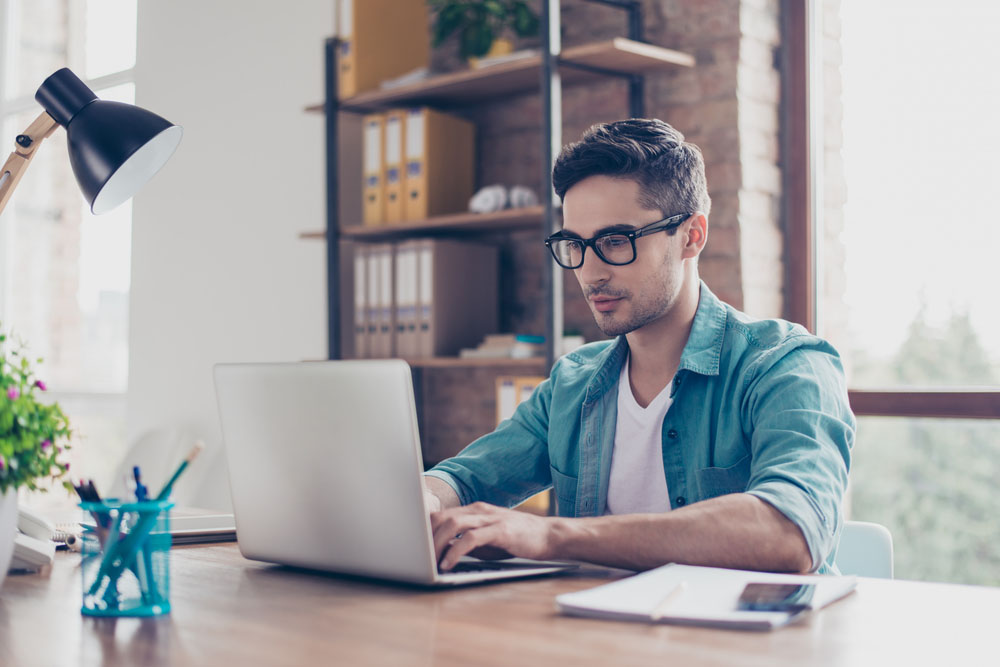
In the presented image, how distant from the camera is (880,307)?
290 cm

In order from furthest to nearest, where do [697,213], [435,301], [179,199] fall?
[179,199]
[435,301]
[697,213]

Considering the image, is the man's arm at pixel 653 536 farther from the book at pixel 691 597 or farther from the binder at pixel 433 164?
the binder at pixel 433 164

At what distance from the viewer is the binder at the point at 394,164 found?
3307 mm

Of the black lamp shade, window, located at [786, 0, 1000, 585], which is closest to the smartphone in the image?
the black lamp shade

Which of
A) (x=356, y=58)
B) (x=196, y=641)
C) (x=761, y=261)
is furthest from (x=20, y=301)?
(x=196, y=641)

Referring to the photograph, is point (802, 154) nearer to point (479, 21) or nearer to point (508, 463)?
point (479, 21)

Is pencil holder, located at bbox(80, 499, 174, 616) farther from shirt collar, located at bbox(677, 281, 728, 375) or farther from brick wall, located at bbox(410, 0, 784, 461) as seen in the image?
brick wall, located at bbox(410, 0, 784, 461)

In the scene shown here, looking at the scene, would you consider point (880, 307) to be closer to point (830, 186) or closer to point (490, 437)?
point (830, 186)

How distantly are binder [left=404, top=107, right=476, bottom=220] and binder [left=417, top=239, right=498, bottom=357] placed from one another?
0.13 m

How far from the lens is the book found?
1021 mm

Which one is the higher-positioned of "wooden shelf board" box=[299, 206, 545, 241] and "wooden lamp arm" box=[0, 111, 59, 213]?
"wooden shelf board" box=[299, 206, 545, 241]

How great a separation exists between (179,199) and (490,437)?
3.06 meters

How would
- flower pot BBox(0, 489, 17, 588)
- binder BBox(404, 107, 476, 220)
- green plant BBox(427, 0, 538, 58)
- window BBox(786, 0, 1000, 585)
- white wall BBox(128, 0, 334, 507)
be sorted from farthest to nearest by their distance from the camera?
white wall BBox(128, 0, 334, 507) < binder BBox(404, 107, 476, 220) < green plant BBox(427, 0, 538, 58) < window BBox(786, 0, 1000, 585) < flower pot BBox(0, 489, 17, 588)

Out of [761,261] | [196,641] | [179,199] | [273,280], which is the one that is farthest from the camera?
[179,199]
